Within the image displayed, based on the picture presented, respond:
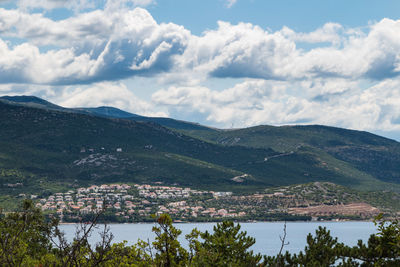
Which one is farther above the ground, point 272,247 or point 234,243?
point 234,243

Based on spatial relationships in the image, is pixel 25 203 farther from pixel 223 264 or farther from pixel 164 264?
pixel 164 264

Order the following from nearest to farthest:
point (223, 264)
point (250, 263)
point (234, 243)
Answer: point (223, 264) < point (250, 263) < point (234, 243)

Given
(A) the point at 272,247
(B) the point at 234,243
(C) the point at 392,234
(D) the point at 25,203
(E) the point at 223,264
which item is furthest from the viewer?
(A) the point at 272,247

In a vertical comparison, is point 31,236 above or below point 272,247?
above

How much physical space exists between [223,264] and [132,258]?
9.90 metres

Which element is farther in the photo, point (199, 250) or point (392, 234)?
point (392, 234)

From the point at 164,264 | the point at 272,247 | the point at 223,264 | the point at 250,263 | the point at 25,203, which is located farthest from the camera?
the point at 272,247

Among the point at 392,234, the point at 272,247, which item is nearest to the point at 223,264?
the point at 392,234

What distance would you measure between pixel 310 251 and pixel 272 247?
139 metres

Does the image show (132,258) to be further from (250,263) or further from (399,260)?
(399,260)

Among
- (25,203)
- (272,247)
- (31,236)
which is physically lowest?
(272,247)

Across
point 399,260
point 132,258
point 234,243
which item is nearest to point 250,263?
point 234,243

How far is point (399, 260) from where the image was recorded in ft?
118

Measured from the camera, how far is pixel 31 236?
76750 millimetres
